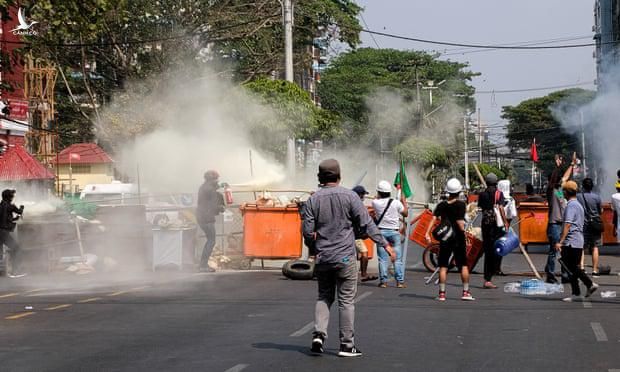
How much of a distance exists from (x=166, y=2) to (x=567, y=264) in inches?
1284

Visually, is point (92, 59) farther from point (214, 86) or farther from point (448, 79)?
point (448, 79)

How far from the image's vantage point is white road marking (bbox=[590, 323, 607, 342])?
11.0 m

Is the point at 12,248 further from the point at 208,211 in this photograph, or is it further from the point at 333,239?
the point at 333,239

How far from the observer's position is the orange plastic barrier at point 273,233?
21.2 metres

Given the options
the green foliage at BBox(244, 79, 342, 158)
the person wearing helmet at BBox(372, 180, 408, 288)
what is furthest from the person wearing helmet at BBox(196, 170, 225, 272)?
the green foliage at BBox(244, 79, 342, 158)

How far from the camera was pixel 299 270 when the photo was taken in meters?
18.9

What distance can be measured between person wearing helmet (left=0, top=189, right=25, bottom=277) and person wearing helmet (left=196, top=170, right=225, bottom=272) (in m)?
3.51

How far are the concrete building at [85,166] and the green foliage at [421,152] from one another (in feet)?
62.7

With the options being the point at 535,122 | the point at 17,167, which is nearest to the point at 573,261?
the point at 17,167

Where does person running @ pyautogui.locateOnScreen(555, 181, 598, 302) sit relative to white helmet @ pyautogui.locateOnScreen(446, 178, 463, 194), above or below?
below

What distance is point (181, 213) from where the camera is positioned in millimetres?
23938

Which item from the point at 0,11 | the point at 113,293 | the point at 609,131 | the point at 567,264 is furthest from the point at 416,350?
the point at 609,131

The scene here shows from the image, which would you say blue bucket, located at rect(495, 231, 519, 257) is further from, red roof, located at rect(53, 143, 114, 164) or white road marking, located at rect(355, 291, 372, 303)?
red roof, located at rect(53, 143, 114, 164)

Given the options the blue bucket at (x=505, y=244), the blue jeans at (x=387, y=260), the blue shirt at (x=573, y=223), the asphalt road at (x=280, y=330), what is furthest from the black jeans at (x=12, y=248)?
the blue shirt at (x=573, y=223)
